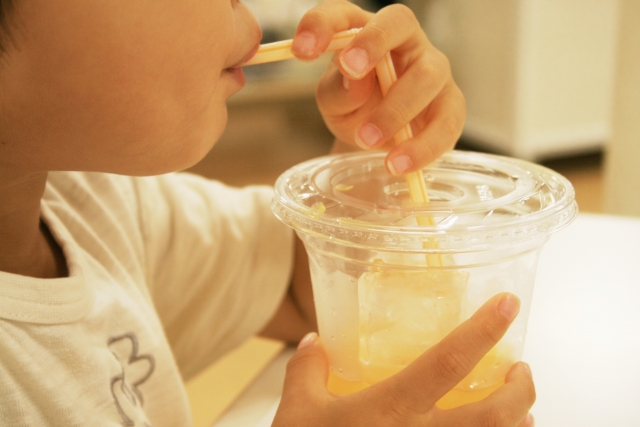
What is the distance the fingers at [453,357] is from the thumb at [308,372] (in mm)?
77

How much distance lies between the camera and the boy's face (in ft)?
1.33

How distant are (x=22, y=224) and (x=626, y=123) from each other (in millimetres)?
1278

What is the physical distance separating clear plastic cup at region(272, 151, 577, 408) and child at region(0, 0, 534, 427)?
1.0 inches

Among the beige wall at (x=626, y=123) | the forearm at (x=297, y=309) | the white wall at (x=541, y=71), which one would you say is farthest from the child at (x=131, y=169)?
the white wall at (x=541, y=71)

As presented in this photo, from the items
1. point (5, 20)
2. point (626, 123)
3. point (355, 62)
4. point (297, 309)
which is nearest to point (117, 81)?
point (5, 20)

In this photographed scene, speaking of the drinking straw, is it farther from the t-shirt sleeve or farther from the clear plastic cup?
the t-shirt sleeve

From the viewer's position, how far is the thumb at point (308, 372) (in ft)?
1.49

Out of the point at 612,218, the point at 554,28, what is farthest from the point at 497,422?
the point at 554,28

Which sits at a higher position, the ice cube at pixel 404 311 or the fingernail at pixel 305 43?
the fingernail at pixel 305 43

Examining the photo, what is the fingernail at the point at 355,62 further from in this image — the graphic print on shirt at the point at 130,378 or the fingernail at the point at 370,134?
the graphic print on shirt at the point at 130,378

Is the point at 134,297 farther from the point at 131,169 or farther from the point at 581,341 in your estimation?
the point at 581,341

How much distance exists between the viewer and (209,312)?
2.55 ft

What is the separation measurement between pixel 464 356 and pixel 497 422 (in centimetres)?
6

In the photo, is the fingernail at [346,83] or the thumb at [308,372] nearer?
the thumb at [308,372]
